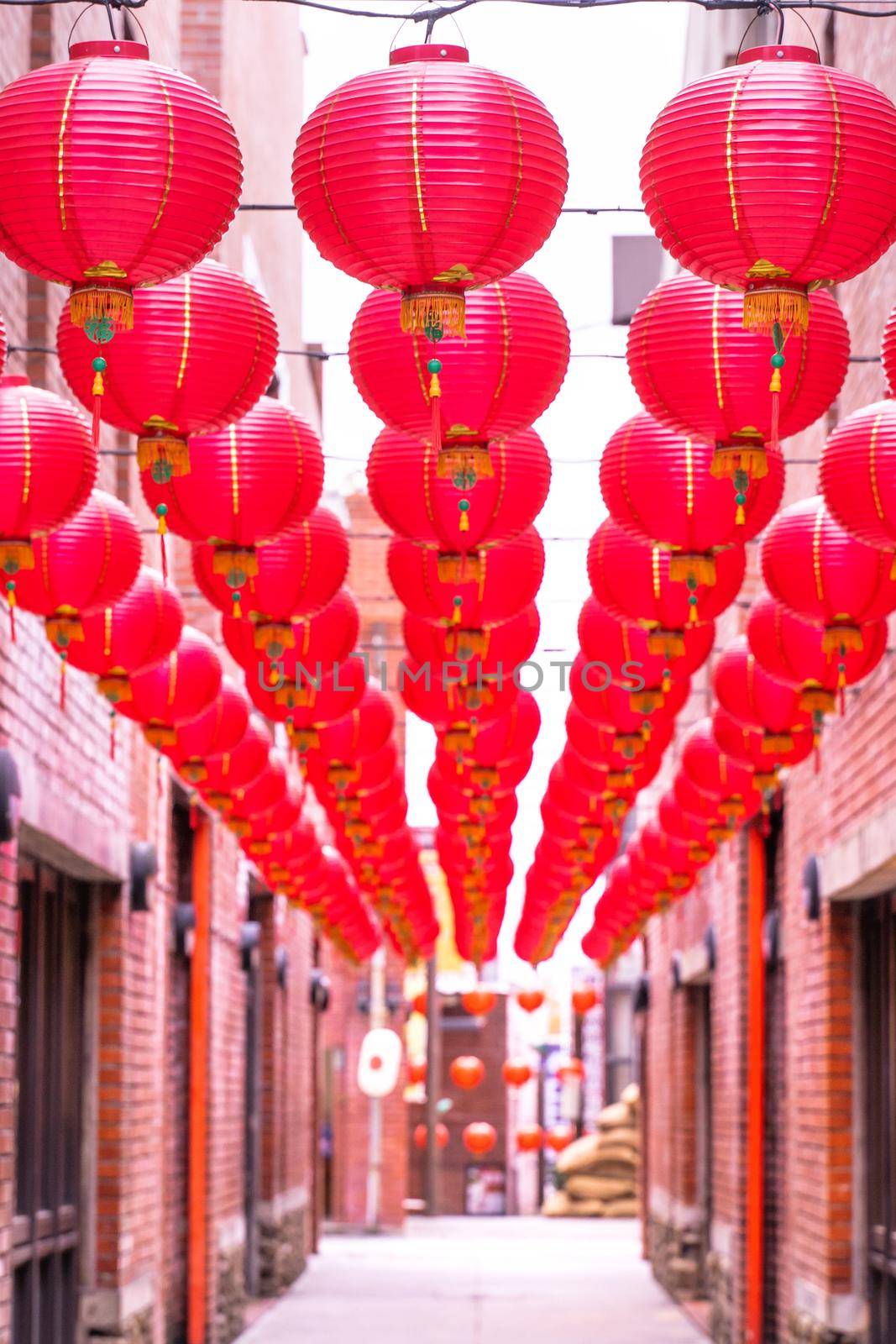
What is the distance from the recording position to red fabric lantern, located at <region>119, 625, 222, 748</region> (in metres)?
8.13

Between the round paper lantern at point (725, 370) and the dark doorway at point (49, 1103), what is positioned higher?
the round paper lantern at point (725, 370)

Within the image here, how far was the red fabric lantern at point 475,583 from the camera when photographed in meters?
7.03

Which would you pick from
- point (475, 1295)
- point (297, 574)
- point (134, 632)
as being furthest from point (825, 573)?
point (475, 1295)

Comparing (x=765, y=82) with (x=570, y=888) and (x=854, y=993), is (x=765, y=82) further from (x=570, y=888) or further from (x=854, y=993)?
(x=570, y=888)

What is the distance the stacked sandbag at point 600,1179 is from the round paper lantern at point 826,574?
30.4m

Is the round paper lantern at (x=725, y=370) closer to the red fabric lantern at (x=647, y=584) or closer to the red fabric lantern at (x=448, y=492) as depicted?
the red fabric lantern at (x=448, y=492)

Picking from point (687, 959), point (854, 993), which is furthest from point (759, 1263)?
point (687, 959)

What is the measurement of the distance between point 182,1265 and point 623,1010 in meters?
31.9

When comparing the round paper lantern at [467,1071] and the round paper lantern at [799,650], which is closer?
the round paper lantern at [799,650]

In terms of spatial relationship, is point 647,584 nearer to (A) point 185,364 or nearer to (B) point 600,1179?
(A) point 185,364

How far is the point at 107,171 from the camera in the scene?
415 cm

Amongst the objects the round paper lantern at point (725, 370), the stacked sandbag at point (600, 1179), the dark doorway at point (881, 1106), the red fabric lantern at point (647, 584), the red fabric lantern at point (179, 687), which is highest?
the round paper lantern at point (725, 370)

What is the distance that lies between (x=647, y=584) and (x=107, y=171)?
3304mm

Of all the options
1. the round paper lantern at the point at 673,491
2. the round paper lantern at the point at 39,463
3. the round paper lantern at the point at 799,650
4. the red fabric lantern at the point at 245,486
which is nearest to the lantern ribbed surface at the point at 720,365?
the round paper lantern at the point at 673,491
